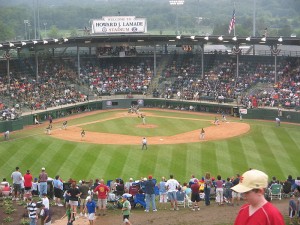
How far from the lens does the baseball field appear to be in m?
35.2

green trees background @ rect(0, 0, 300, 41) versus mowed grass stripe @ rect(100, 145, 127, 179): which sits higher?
green trees background @ rect(0, 0, 300, 41)

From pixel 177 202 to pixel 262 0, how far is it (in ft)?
591

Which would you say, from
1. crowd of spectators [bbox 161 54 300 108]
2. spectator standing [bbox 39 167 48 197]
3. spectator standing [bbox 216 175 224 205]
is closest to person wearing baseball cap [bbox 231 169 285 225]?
spectator standing [bbox 216 175 224 205]

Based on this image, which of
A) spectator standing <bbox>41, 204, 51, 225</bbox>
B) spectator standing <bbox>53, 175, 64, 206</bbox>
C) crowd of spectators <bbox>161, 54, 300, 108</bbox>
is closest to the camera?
spectator standing <bbox>41, 204, 51, 225</bbox>

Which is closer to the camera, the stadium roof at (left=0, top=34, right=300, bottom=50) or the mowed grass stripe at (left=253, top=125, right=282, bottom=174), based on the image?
the mowed grass stripe at (left=253, top=125, right=282, bottom=174)

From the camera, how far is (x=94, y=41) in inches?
2827

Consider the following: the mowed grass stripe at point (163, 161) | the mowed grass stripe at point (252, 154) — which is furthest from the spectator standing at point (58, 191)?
the mowed grass stripe at point (252, 154)

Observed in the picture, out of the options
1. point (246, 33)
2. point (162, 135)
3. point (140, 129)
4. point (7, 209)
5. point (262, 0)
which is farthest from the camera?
point (262, 0)

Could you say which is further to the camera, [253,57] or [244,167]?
[253,57]

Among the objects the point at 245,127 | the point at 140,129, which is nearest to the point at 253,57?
the point at 245,127

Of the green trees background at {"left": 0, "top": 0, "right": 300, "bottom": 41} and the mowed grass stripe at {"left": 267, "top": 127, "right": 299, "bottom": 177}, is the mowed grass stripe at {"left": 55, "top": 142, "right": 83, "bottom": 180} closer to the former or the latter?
the mowed grass stripe at {"left": 267, "top": 127, "right": 299, "bottom": 177}

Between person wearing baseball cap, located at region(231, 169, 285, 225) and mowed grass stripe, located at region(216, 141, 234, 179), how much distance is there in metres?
28.1

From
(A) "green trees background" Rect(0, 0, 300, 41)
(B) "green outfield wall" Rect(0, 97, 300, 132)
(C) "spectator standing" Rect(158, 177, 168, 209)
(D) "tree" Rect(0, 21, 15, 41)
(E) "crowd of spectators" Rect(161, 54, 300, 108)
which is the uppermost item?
(A) "green trees background" Rect(0, 0, 300, 41)

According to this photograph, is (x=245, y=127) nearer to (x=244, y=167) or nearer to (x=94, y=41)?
(x=244, y=167)
